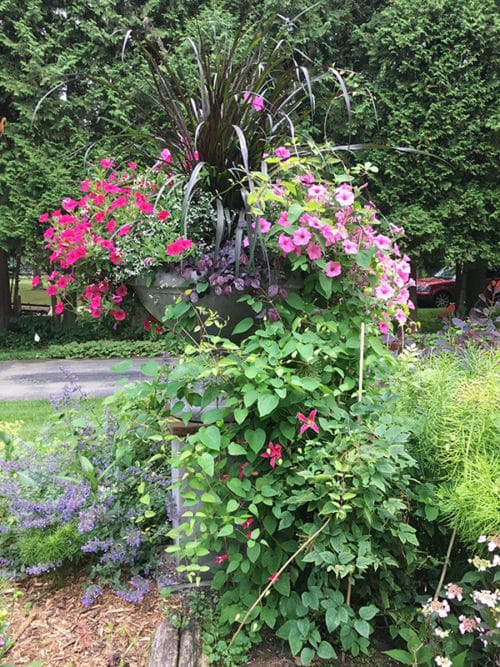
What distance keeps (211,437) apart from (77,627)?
0.86 m

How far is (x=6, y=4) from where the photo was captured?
746cm

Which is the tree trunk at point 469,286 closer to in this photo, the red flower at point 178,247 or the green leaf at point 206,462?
the red flower at point 178,247

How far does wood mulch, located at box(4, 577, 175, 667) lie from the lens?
1.52m

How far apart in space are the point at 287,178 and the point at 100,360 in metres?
6.81

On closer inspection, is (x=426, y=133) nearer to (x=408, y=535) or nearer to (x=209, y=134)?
(x=209, y=134)

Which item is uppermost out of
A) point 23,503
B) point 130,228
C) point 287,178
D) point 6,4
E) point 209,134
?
point 6,4

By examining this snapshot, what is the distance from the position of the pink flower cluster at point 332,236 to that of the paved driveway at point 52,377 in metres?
3.69

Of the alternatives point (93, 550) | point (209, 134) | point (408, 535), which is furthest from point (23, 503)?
point (209, 134)

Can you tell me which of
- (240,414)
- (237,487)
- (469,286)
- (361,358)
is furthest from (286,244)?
(469,286)

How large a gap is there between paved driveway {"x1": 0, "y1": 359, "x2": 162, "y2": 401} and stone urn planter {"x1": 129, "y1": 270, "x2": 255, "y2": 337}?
10.4ft

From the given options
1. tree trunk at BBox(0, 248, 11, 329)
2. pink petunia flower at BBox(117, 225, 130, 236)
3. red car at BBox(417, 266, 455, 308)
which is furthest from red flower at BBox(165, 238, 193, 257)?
red car at BBox(417, 266, 455, 308)

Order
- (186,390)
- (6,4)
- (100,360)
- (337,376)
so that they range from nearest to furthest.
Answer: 1. (186,390)
2. (337,376)
3. (6,4)
4. (100,360)

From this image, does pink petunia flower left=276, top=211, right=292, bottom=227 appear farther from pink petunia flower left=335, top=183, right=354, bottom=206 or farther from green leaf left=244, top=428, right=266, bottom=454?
green leaf left=244, top=428, right=266, bottom=454

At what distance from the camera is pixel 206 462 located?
56.2 inches
